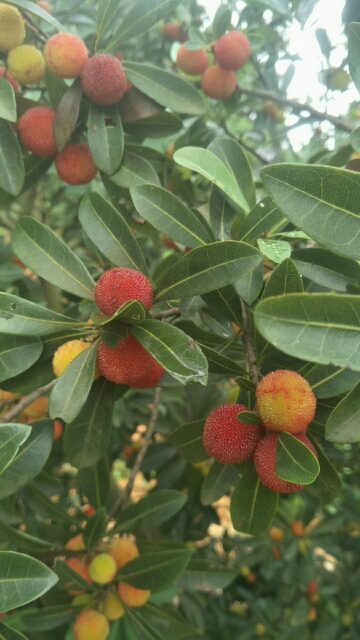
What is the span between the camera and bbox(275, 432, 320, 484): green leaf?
21.1 inches

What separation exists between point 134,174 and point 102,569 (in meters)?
0.75

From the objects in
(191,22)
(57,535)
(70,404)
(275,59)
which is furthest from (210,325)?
(191,22)

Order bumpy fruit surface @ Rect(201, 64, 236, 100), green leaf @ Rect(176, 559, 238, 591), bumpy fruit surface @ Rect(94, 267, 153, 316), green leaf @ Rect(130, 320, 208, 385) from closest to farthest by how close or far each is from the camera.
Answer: green leaf @ Rect(130, 320, 208, 385) < bumpy fruit surface @ Rect(94, 267, 153, 316) < green leaf @ Rect(176, 559, 238, 591) < bumpy fruit surface @ Rect(201, 64, 236, 100)

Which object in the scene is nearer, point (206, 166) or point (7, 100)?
point (206, 166)

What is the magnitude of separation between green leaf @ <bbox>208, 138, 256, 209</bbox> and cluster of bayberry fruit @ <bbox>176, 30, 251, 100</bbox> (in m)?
0.48

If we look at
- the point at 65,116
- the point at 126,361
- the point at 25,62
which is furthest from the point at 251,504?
the point at 25,62

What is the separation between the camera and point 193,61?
50.4 inches

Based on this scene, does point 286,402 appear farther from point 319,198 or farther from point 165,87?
→ point 165,87

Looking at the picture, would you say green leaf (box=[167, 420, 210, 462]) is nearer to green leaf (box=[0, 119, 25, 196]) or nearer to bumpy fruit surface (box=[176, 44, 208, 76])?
green leaf (box=[0, 119, 25, 196])

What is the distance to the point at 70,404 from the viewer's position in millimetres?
610

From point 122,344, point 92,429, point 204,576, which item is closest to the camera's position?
point 122,344

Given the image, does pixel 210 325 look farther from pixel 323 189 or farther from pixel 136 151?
pixel 136 151

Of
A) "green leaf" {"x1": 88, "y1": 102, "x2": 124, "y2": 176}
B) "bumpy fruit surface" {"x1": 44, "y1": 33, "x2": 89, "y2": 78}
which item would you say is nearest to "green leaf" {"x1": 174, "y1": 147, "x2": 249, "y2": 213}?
"green leaf" {"x1": 88, "y1": 102, "x2": 124, "y2": 176}

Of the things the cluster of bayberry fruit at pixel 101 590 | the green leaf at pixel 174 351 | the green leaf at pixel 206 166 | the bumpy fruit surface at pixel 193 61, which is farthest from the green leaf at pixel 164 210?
the bumpy fruit surface at pixel 193 61
